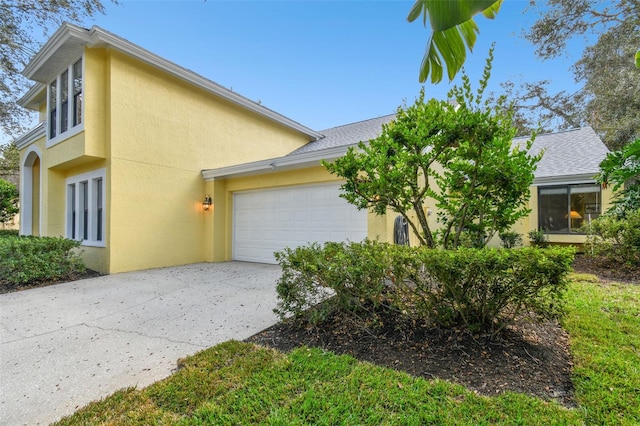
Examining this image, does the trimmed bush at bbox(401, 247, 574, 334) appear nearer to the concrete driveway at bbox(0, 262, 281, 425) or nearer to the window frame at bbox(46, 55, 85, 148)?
the concrete driveway at bbox(0, 262, 281, 425)

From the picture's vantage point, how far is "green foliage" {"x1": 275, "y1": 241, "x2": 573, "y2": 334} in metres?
2.67

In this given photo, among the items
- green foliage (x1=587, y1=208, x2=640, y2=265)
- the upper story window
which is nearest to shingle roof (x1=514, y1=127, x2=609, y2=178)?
green foliage (x1=587, y1=208, x2=640, y2=265)

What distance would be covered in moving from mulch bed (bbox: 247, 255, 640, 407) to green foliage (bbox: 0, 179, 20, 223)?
16923mm

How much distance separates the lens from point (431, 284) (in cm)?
303

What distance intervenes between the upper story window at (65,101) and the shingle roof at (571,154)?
14.9 m

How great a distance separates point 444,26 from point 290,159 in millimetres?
6299

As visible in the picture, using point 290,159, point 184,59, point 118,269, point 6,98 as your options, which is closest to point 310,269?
point 290,159

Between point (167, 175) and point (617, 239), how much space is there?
12.0 meters

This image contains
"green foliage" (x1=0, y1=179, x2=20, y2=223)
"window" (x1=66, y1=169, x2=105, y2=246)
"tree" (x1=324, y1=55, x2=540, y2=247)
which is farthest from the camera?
"green foliage" (x1=0, y1=179, x2=20, y2=223)

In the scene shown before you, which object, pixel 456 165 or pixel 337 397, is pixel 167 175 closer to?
pixel 456 165

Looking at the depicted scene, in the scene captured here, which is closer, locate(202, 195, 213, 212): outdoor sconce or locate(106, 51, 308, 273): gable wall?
locate(106, 51, 308, 273): gable wall

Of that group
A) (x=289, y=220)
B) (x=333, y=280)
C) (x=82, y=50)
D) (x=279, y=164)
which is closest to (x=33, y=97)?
(x=82, y=50)

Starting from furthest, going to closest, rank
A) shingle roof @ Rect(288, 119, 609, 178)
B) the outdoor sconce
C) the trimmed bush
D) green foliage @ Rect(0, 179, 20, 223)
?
green foliage @ Rect(0, 179, 20, 223) < shingle roof @ Rect(288, 119, 609, 178) < the outdoor sconce < the trimmed bush

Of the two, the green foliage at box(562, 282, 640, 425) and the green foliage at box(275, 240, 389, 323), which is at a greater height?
the green foliage at box(275, 240, 389, 323)
